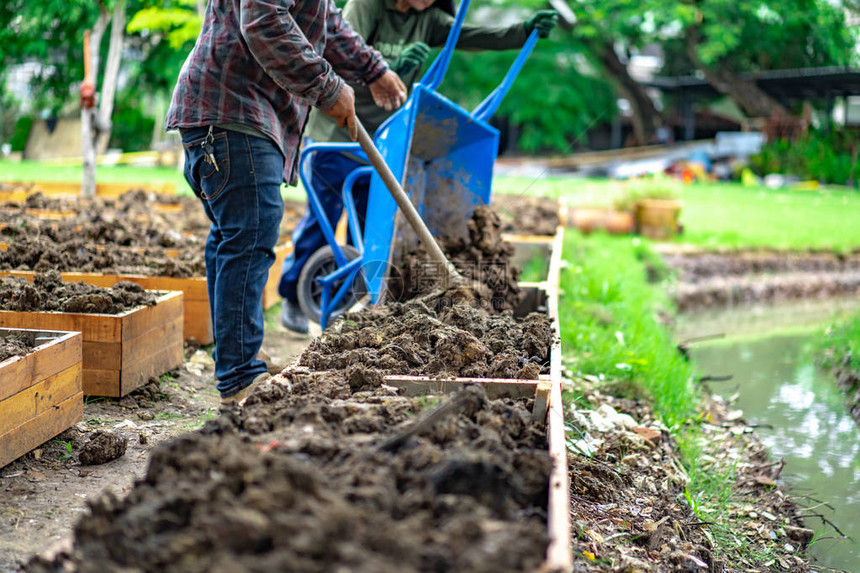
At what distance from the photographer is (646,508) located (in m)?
2.76

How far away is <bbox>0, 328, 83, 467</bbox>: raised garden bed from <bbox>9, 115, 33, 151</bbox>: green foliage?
21.1m

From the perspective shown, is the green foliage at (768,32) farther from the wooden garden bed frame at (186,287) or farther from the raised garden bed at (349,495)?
the raised garden bed at (349,495)

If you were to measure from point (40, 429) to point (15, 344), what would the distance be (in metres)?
0.30

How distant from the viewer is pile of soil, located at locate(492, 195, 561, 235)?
619 cm

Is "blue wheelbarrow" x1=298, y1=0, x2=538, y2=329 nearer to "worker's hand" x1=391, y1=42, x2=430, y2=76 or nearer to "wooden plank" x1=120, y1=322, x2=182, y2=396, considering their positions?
"worker's hand" x1=391, y1=42, x2=430, y2=76

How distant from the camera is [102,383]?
3.25 meters

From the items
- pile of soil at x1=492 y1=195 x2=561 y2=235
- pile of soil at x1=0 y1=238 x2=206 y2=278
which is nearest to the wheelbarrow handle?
pile of soil at x1=0 y1=238 x2=206 y2=278

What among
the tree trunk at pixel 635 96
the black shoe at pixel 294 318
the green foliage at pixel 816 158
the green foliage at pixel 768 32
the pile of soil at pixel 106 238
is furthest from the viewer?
the tree trunk at pixel 635 96

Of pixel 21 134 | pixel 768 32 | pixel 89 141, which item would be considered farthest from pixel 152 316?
pixel 768 32

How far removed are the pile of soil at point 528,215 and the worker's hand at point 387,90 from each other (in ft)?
7.40

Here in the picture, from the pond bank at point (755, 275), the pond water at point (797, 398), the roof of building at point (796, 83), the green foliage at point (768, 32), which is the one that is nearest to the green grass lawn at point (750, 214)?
the pond bank at point (755, 275)

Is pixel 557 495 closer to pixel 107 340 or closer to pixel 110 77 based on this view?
pixel 107 340

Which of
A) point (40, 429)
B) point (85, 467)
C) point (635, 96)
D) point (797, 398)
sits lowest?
point (797, 398)

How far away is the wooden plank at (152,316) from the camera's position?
10.6 ft
